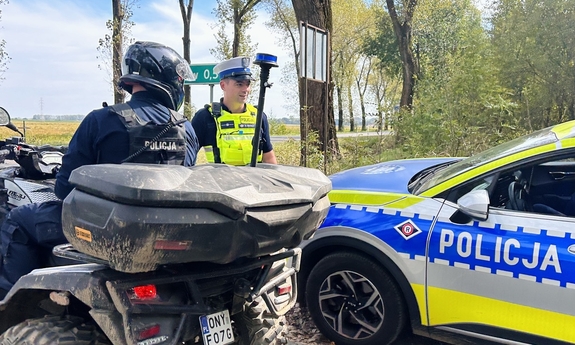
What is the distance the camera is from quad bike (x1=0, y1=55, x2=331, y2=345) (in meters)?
1.47

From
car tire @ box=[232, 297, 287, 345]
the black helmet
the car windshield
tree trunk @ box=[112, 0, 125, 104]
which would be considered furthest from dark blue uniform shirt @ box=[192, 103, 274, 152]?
tree trunk @ box=[112, 0, 125, 104]

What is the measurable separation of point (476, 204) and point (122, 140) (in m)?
1.98

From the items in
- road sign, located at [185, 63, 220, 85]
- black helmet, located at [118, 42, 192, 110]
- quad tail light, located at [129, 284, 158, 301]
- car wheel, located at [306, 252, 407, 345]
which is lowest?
car wheel, located at [306, 252, 407, 345]

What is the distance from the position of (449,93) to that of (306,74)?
369 centimetres

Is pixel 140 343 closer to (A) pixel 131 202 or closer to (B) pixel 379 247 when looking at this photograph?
(A) pixel 131 202

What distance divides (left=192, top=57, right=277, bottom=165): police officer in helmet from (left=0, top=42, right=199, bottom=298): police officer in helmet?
148cm

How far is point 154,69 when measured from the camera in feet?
7.43

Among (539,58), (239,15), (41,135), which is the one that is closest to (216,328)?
(539,58)

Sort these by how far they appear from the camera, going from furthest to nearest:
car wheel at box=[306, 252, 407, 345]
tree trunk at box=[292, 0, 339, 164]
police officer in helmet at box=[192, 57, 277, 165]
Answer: tree trunk at box=[292, 0, 339, 164] < police officer in helmet at box=[192, 57, 277, 165] < car wheel at box=[306, 252, 407, 345]

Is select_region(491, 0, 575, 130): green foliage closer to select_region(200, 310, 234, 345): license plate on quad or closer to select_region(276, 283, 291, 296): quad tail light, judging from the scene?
select_region(276, 283, 291, 296): quad tail light

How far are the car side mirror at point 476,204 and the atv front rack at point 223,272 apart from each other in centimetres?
113

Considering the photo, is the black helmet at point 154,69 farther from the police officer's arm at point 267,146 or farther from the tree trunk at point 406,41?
the tree trunk at point 406,41

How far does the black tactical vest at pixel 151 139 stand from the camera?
2090mm

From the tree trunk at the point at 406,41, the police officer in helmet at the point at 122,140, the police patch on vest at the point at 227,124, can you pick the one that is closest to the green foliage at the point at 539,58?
the tree trunk at the point at 406,41
